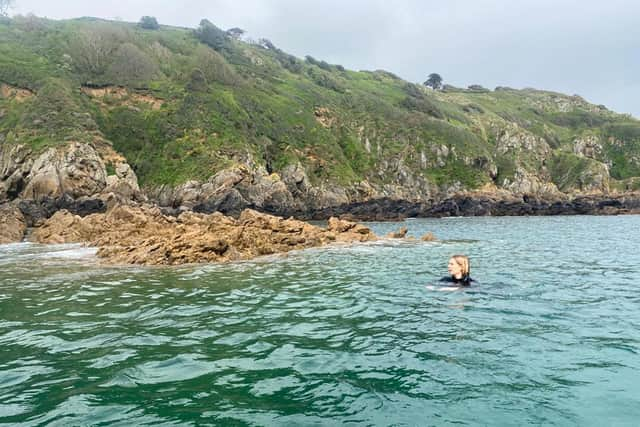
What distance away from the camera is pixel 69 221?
45.5 metres

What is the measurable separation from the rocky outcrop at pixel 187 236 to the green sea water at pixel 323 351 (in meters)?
7.31

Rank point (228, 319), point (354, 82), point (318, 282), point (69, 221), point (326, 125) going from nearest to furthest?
point (228, 319)
point (318, 282)
point (69, 221)
point (326, 125)
point (354, 82)

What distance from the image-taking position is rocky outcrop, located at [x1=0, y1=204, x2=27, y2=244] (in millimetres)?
43794

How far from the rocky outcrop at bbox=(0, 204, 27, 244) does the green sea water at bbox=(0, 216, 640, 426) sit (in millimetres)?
31022


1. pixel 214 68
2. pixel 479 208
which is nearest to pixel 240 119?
pixel 214 68

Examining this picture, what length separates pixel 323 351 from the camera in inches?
359

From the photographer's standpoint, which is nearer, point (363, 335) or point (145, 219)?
point (363, 335)

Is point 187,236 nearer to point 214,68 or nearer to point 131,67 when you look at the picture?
point 131,67

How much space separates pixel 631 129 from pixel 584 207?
97028 millimetres

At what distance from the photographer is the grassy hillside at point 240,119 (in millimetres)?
88625

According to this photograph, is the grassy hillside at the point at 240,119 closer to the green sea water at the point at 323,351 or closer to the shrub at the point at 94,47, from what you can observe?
the shrub at the point at 94,47

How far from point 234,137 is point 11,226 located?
2123 inches

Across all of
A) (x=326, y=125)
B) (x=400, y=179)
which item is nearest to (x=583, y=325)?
(x=400, y=179)

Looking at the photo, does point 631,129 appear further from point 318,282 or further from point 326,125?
point 318,282
